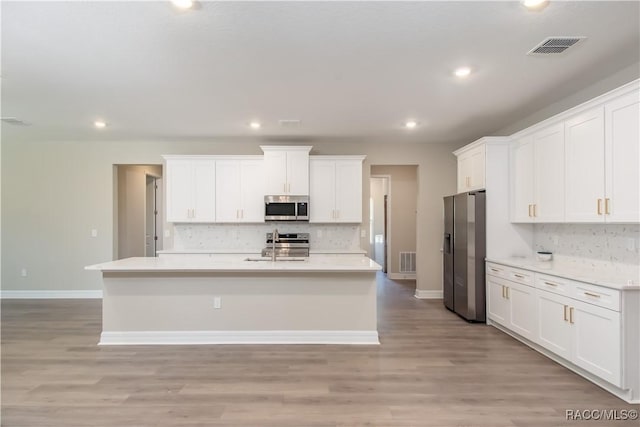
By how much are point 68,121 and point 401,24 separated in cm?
464

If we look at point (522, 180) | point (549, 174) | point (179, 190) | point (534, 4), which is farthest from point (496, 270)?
point (179, 190)

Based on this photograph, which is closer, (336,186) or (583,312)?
(583,312)

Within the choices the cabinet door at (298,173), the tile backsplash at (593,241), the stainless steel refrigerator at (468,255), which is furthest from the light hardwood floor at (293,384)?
the cabinet door at (298,173)

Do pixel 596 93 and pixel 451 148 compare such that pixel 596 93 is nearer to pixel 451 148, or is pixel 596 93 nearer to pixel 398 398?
pixel 451 148

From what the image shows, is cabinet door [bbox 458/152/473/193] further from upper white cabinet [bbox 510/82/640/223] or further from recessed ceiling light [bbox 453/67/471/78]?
recessed ceiling light [bbox 453/67/471/78]

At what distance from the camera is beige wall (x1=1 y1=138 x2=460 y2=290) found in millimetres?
5746

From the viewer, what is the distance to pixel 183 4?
2027 millimetres

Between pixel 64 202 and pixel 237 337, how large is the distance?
14.6ft

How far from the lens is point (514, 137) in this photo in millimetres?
4172

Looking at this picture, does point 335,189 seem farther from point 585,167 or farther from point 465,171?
point 585,167

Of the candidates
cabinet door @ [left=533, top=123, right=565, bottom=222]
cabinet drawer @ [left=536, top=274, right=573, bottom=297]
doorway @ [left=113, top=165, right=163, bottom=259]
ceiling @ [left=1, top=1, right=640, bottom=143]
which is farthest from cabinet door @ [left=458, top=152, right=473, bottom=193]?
doorway @ [left=113, top=165, right=163, bottom=259]

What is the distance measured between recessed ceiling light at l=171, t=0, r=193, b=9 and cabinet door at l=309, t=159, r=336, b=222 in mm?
3462

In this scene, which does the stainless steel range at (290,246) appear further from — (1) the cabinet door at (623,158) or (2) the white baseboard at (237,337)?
(1) the cabinet door at (623,158)

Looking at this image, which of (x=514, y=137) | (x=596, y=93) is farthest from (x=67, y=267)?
(x=596, y=93)
